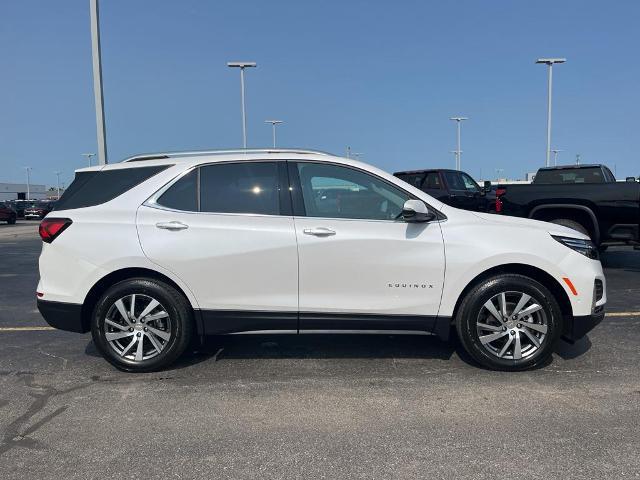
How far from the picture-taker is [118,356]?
423 centimetres

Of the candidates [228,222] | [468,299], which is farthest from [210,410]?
[468,299]

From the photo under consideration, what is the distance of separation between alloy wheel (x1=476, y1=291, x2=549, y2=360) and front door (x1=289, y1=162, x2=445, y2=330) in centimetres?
44

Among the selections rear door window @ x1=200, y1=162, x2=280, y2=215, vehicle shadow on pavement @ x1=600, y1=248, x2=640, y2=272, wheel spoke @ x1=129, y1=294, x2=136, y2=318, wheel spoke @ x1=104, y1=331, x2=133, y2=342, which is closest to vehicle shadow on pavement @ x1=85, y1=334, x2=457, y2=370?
wheel spoke @ x1=104, y1=331, x2=133, y2=342

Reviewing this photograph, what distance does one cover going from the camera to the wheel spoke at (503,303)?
4.08 m

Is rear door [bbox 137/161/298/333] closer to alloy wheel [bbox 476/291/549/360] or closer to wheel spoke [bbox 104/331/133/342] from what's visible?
wheel spoke [bbox 104/331/133/342]

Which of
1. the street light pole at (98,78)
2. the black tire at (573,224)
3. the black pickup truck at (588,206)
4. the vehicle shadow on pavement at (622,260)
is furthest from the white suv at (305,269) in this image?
the street light pole at (98,78)

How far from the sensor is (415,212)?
13.1 feet

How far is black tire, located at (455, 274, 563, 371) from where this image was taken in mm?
4062

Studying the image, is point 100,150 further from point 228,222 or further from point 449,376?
point 449,376

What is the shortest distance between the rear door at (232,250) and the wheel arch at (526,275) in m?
1.41

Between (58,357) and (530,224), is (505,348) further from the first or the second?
(58,357)

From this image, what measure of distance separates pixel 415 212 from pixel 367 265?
570 millimetres

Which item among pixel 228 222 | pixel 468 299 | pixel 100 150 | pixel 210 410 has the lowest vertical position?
pixel 210 410

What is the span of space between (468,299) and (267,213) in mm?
1791
